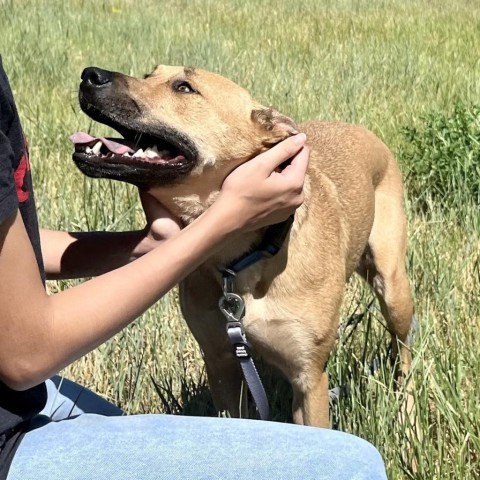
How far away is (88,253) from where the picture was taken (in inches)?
103

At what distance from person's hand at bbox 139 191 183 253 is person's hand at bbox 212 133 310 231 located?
0.90 ft

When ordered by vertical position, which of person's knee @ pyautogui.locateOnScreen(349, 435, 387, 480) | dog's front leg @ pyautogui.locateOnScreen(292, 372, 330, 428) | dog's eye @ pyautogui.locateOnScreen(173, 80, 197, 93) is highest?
dog's eye @ pyautogui.locateOnScreen(173, 80, 197, 93)

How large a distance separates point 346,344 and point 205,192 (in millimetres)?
1142

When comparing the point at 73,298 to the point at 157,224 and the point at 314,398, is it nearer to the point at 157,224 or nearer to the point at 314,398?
the point at 157,224

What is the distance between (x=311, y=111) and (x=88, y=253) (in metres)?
4.35

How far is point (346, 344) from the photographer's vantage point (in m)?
3.54

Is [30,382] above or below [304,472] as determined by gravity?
above

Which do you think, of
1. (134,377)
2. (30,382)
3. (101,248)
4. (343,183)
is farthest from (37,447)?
(343,183)

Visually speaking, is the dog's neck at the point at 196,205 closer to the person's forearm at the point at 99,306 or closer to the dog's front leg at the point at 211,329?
the dog's front leg at the point at 211,329

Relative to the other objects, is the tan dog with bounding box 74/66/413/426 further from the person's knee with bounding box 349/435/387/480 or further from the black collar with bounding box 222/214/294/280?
the person's knee with bounding box 349/435/387/480

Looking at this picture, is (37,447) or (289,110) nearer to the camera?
(37,447)

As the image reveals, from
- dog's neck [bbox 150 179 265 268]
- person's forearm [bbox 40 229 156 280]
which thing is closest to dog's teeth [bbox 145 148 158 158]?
dog's neck [bbox 150 179 265 268]

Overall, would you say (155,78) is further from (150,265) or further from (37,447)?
(37,447)

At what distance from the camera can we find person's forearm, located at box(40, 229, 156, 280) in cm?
259
